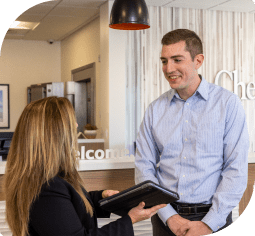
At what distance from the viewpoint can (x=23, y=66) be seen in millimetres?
6973

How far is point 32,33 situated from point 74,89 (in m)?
1.23

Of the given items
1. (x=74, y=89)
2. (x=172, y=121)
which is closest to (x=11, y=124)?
(x=74, y=89)

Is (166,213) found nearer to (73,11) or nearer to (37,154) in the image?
(37,154)

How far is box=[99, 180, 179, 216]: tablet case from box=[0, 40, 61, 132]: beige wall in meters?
5.72

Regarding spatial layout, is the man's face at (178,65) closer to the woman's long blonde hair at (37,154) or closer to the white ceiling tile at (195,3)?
the woman's long blonde hair at (37,154)

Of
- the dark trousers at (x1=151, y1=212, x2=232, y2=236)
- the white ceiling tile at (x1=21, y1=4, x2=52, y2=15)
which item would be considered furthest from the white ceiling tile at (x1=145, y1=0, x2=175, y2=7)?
the dark trousers at (x1=151, y1=212, x2=232, y2=236)

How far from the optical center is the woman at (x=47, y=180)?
1.16 metres

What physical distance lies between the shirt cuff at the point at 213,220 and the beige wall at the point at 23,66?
18.5 ft

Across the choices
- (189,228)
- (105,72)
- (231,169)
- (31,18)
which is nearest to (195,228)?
(189,228)

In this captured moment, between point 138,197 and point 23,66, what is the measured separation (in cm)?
607

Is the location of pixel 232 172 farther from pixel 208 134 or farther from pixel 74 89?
pixel 74 89

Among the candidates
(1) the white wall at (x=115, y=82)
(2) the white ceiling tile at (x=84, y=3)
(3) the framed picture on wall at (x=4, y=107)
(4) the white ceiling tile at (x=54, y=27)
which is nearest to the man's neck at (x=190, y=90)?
(1) the white wall at (x=115, y=82)

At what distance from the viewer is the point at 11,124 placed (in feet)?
22.3

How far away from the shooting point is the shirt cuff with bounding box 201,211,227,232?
1686mm
